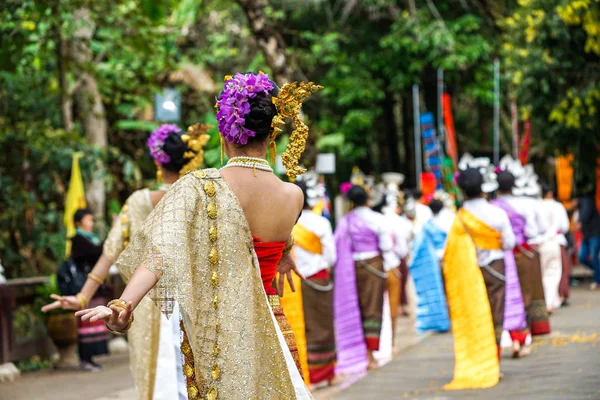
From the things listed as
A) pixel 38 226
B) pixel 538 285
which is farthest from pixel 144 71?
pixel 538 285

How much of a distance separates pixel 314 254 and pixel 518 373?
2.12 m

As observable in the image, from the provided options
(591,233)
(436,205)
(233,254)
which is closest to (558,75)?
(591,233)

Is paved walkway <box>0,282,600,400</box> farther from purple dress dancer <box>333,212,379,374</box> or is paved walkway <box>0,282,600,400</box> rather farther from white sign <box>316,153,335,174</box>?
white sign <box>316,153,335,174</box>

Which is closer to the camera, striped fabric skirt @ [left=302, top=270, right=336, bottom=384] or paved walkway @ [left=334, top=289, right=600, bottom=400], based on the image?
paved walkway @ [left=334, top=289, right=600, bottom=400]

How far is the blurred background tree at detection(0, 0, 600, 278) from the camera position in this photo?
11.9 m

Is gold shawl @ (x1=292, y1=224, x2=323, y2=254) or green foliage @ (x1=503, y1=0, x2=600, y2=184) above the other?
green foliage @ (x1=503, y1=0, x2=600, y2=184)

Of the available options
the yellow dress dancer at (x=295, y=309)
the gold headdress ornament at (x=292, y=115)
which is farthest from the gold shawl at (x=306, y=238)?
the gold headdress ornament at (x=292, y=115)

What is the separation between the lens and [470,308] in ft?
27.9

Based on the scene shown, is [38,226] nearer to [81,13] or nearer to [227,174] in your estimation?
[81,13]

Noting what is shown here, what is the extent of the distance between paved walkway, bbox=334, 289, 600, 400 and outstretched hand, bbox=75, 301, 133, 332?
4.67 metres

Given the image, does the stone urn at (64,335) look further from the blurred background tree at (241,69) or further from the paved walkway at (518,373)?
the paved walkway at (518,373)

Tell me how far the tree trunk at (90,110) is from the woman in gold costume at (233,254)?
8944 millimetres

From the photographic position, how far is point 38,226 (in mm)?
12398

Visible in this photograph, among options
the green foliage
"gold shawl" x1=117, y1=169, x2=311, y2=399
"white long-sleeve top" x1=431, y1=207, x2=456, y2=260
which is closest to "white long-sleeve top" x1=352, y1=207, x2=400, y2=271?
"white long-sleeve top" x1=431, y1=207, x2=456, y2=260
